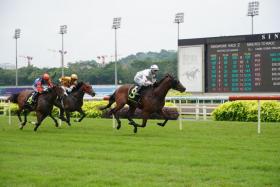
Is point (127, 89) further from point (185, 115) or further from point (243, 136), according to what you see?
point (185, 115)

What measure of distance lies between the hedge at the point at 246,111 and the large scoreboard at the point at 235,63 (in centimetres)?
180

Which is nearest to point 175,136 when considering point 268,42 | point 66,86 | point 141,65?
point 66,86

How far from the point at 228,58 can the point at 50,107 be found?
302 inches

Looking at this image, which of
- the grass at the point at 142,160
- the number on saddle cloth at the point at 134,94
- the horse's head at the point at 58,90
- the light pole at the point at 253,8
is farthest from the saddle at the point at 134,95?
the light pole at the point at 253,8

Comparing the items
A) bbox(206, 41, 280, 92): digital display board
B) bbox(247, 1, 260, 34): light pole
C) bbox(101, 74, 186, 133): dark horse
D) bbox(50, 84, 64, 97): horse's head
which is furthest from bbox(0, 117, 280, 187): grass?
bbox(247, 1, 260, 34): light pole

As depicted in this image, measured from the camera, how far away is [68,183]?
526 cm

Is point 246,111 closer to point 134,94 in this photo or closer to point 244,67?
point 244,67

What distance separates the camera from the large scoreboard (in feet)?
56.6

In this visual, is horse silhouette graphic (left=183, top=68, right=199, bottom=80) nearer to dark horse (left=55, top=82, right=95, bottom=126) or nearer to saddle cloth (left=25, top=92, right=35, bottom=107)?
dark horse (left=55, top=82, right=95, bottom=126)

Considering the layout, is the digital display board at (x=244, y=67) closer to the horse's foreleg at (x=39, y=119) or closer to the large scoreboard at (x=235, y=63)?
the large scoreboard at (x=235, y=63)

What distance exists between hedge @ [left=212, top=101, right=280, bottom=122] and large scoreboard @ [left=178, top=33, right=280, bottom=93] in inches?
70.7

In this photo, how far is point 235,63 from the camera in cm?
1802

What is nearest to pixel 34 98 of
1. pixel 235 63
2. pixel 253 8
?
pixel 235 63

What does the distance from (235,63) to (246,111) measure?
9.07 ft
